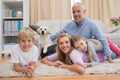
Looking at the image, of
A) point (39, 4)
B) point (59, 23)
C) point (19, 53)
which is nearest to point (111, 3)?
point (59, 23)

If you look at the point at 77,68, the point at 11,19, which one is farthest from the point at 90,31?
the point at 11,19

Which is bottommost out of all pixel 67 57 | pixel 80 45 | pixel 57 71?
→ pixel 57 71

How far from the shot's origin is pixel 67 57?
2031 millimetres

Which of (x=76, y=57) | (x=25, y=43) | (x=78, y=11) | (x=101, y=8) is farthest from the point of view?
(x=101, y=8)

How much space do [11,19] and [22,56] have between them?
2356 millimetres

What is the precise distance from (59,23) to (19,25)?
0.77 metres

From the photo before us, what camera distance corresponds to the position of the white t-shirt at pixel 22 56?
1.81 metres

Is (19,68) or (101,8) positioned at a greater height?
(101,8)

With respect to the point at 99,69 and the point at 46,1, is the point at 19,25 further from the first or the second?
the point at 99,69

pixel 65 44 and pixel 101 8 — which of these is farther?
pixel 101 8

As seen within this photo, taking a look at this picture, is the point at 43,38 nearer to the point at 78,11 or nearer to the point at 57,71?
the point at 78,11

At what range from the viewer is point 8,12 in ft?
13.1

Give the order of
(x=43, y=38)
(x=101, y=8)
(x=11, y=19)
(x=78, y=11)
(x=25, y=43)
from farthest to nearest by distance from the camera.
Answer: (x=101, y=8) → (x=11, y=19) → (x=43, y=38) → (x=78, y=11) → (x=25, y=43)

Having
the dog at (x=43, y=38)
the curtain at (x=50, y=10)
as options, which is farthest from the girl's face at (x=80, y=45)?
the curtain at (x=50, y=10)
